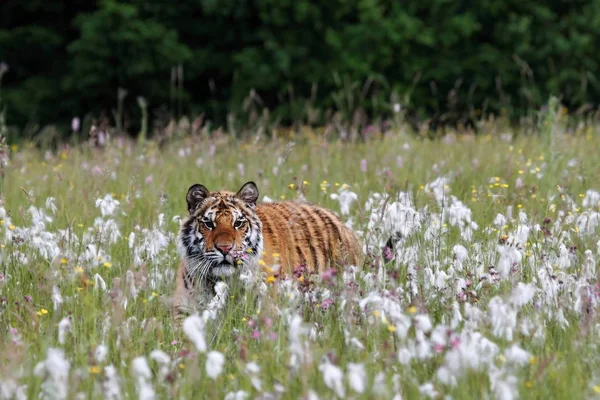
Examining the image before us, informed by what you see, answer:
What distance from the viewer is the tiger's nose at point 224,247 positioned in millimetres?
5660

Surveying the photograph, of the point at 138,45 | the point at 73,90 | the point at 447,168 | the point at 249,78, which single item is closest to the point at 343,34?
the point at 249,78

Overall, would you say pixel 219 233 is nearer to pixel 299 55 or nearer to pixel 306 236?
pixel 306 236

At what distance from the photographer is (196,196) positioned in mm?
6125

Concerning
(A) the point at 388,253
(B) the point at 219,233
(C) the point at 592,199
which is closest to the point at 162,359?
(A) the point at 388,253

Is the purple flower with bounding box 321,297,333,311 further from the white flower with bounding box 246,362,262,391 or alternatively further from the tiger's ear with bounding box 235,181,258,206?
the tiger's ear with bounding box 235,181,258,206

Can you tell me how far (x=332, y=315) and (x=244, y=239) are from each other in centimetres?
124

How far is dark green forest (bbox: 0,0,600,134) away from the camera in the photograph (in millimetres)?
21797

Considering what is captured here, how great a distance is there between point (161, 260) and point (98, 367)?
7.08 ft

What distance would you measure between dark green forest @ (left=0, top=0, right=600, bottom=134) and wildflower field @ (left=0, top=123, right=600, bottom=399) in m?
13.8

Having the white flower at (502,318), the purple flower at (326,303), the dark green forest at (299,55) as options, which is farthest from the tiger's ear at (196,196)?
the dark green forest at (299,55)

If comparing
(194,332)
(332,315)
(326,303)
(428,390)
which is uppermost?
(194,332)

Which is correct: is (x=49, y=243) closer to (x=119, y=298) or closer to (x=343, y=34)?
(x=119, y=298)

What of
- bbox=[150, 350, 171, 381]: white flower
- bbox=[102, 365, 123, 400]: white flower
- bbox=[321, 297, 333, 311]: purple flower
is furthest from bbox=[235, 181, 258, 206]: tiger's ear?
bbox=[102, 365, 123, 400]: white flower

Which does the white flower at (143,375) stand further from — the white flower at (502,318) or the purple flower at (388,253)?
the purple flower at (388,253)
